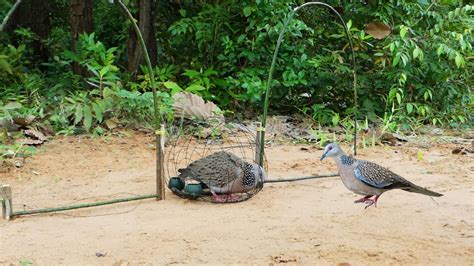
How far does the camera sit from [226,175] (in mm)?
4199

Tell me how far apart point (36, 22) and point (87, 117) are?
12.0ft

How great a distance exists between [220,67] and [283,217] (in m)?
4.58

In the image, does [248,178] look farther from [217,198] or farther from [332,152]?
[332,152]

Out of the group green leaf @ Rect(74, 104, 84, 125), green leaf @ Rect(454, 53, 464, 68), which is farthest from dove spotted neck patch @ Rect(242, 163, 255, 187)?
green leaf @ Rect(454, 53, 464, 68)

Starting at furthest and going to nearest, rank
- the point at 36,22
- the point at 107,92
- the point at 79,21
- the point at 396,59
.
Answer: the point at 36,22
the point at 79,21
the point at 396,59
the point at 107,92

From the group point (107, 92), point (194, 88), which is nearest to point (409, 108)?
point (194, 88)

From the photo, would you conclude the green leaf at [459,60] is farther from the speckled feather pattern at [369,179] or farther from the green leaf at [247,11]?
the speckled feather pattern at [369,179]

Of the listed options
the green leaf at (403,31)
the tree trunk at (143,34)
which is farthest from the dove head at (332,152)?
the tree trunk at (143,34)

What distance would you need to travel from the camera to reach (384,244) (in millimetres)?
3266

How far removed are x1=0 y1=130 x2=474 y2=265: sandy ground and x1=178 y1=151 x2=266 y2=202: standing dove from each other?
135 millimetres

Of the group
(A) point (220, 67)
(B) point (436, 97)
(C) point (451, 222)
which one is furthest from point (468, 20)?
(C) point (451, 222)

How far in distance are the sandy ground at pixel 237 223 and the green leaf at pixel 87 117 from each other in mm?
811

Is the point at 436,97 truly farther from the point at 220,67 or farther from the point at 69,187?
the point at 69,187

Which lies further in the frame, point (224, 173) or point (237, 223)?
point (224, 173)
